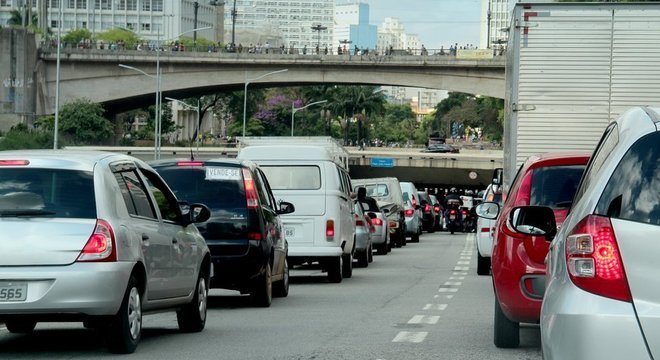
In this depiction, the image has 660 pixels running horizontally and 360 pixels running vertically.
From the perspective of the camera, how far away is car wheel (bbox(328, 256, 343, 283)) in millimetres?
21891

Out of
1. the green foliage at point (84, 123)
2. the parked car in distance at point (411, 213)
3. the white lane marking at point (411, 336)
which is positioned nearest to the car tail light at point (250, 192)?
the white lane marking at point (411, 336)

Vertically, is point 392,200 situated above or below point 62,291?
below

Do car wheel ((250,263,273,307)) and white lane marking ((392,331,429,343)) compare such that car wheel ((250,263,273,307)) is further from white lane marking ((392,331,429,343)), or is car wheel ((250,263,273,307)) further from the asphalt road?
white lane marking ((392,331,429,343))

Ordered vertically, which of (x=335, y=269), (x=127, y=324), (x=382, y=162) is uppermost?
(x=127, y=324)

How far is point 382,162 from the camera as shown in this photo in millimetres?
98875

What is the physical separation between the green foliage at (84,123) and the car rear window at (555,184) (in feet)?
283

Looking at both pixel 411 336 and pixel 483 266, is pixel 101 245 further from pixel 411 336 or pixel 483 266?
pixel 483 266

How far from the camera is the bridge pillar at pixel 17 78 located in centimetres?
9319

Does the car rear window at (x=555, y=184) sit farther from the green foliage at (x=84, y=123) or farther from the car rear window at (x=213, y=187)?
the green foliage at (x=84, y=123)

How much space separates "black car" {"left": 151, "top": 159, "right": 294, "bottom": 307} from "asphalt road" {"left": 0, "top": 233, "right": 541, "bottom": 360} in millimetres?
372

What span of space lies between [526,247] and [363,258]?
17417mm

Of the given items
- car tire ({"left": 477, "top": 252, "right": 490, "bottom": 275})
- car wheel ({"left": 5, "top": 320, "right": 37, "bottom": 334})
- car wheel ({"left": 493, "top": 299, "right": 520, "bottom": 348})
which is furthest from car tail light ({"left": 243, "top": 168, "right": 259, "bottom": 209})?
car tire ({"left": 477, "top": 252, "right": 490, "bottom": 275})

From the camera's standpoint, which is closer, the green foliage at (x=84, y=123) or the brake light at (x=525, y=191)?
the brake light at (x=525, y=191)

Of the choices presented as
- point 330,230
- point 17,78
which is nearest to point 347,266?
point 330,230
